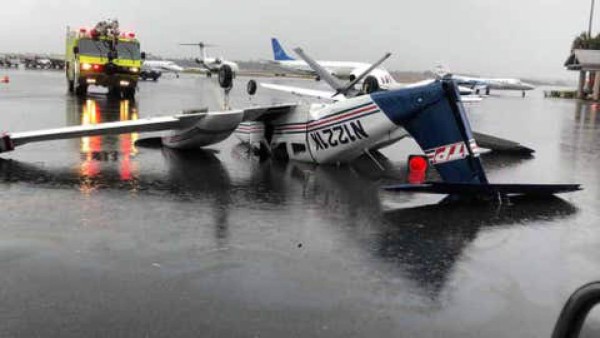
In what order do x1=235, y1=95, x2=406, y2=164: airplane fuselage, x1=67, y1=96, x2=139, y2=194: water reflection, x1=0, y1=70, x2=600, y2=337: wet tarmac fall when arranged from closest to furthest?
x1=0, y1=70, x2=600, y2=337: wet tarmac
x1=67, y1=96, x2=139, y2=194: water reflection
x1=235, y1=95, x2=406, y2=164: airplane fuselage

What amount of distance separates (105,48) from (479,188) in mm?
24894

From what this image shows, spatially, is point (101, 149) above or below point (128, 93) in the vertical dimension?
below

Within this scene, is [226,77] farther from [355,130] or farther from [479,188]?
[479,188]

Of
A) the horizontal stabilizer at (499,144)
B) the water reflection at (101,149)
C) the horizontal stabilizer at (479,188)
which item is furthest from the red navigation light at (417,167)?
the water reflection at (101,149)

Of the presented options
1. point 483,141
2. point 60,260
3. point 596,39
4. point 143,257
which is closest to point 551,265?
point 143,257

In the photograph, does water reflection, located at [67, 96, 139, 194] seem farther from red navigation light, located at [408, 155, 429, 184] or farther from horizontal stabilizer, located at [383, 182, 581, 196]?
red navigation light, located at [408, 155, 429, 184]

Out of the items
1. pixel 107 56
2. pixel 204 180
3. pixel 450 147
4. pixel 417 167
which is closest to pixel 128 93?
pixel 107 56

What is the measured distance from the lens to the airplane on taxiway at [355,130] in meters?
9.70

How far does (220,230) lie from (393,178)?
5.21 metres

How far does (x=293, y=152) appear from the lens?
1329 centimetres

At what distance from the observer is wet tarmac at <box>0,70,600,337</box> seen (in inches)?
194

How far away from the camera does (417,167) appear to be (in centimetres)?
1199

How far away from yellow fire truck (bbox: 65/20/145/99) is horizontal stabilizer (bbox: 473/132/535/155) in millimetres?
19791

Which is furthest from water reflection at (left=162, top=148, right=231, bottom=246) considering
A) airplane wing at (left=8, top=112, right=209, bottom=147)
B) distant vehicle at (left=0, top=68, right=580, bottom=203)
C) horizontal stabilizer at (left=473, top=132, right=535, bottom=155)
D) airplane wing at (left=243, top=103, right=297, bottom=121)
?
horizontal stabilizer at (left=473, top=132, right=535, bottom=155)
